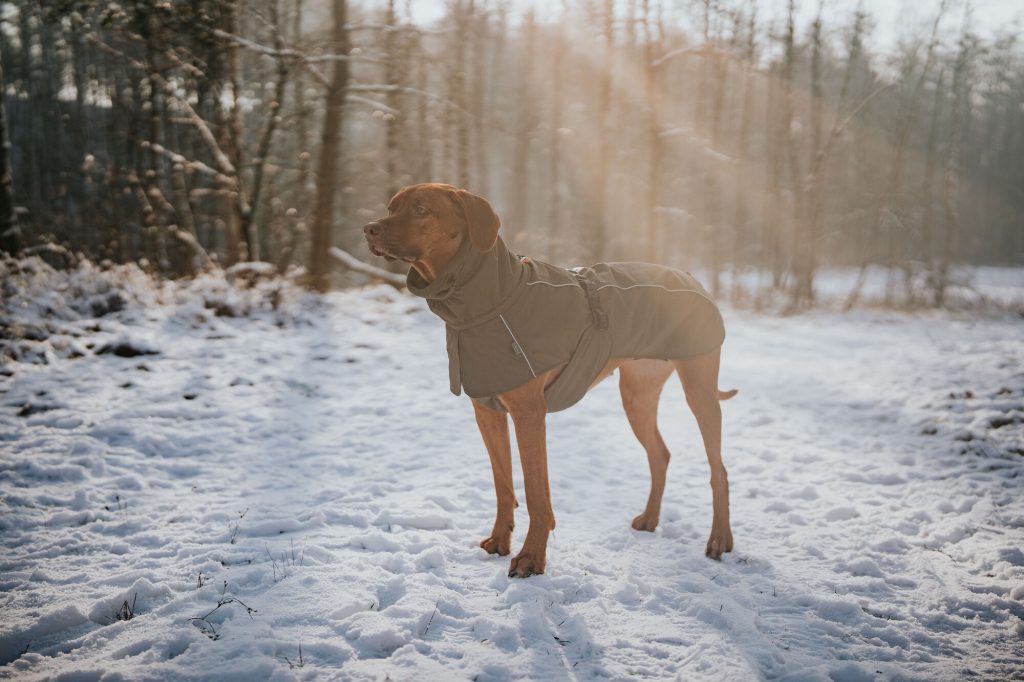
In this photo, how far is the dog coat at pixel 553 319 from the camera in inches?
116

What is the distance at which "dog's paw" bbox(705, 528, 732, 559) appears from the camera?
3.33 metres

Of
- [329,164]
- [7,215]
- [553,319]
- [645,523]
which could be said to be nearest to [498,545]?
[645,523]

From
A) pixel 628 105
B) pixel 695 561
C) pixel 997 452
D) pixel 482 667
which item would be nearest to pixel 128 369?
pixel 482 667

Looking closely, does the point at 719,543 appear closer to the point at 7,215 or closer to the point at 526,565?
the point at 526,565

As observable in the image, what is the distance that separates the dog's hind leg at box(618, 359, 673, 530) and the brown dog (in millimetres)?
230

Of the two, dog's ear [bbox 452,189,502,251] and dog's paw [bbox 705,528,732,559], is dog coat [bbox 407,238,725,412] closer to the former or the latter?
dog's ear [bbox 452,189,502,251]

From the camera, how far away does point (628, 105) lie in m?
17.7

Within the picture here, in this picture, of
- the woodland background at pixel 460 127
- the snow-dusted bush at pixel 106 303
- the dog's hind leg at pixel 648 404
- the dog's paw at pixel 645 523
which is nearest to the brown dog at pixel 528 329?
the dog's hind leg at pixel 648 404

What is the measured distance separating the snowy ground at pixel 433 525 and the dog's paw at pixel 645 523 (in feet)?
0.37

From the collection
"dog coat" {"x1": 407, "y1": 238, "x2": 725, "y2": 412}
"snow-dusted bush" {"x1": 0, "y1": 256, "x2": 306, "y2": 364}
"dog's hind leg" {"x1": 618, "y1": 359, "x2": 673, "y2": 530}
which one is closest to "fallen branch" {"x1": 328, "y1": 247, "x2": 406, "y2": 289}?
"snow-dusted bush" {"x1": 0, "y1": 256, "x2": 306, "y2": 364}

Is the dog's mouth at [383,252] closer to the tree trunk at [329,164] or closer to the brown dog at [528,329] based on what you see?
the brown dog at [528,329]

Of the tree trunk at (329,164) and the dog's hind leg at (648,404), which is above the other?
the tree trunk at (329,164)

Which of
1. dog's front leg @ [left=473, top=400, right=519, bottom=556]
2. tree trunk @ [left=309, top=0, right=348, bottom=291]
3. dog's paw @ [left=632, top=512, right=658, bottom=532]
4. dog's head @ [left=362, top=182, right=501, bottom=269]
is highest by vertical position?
tree trunk @ [left=309, top=0, right=348, bottom=291]

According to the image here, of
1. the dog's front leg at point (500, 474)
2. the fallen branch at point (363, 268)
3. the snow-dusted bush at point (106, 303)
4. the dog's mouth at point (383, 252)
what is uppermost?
the dog's mouth at point (383, 252)
